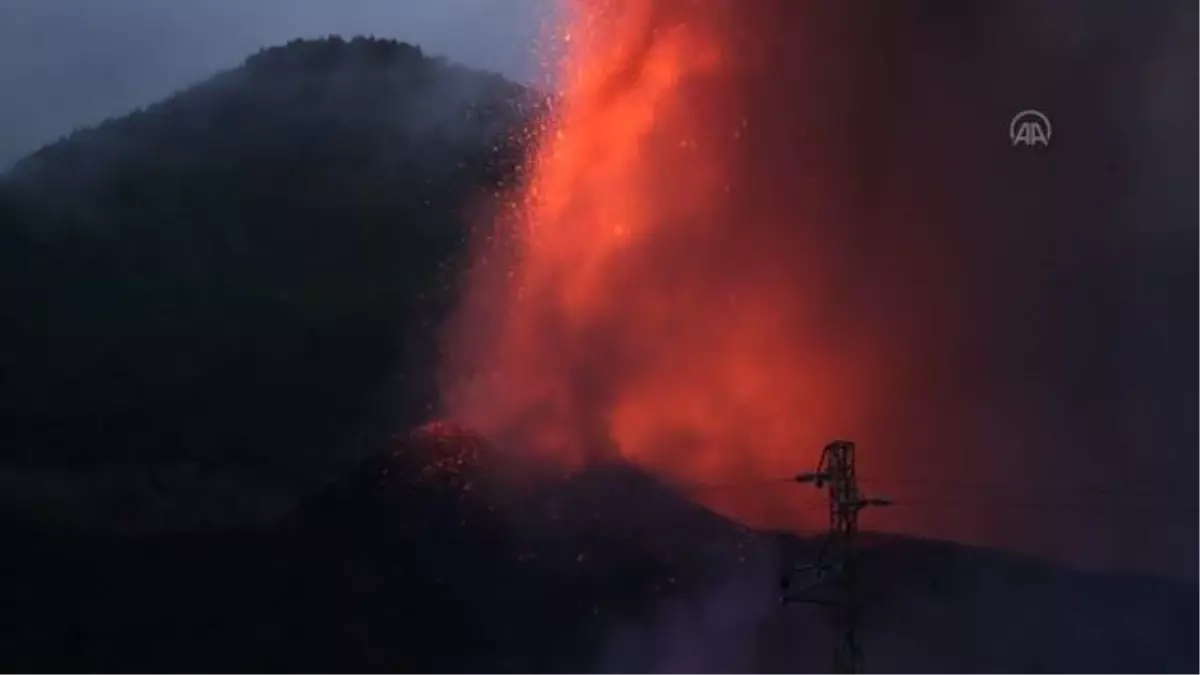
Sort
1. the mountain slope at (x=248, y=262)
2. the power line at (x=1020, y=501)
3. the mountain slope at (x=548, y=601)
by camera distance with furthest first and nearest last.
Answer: the mountain slope at (x=248, y=262), the power line at (x=1020, y=501), the mountain slope at (x=548, y=601)

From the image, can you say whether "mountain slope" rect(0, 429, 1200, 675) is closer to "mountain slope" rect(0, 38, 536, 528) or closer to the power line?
the power line

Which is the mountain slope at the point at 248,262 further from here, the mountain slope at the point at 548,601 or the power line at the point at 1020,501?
the power line at the point at 1020,501

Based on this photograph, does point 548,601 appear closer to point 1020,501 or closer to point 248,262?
point 1020,501

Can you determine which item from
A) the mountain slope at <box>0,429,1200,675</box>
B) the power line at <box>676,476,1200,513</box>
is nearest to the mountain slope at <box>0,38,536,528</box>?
the mountain slope at <box>0,429,1200,675</box>

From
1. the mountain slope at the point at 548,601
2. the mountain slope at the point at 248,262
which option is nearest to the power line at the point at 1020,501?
the mountain slope at the point at 548,601

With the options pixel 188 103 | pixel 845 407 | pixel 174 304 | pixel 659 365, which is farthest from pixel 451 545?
pixel 188 103

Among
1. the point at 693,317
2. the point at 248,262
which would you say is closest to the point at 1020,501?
the point at 693,317

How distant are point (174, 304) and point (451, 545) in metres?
31.5

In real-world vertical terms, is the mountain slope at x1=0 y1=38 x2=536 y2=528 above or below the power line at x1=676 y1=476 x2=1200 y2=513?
above

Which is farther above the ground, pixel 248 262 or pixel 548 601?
pixel 248 262

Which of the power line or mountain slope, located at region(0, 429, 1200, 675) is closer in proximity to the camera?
mountain slope, located at region(0, 429, 1200, 675)

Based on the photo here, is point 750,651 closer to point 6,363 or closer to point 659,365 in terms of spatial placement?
point 659,365

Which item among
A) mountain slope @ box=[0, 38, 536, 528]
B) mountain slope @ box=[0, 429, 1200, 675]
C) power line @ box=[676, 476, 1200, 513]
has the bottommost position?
mountain slope @ box=[0, 429, 1200, 675]

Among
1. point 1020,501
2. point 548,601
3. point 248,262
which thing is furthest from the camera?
point 248,262
